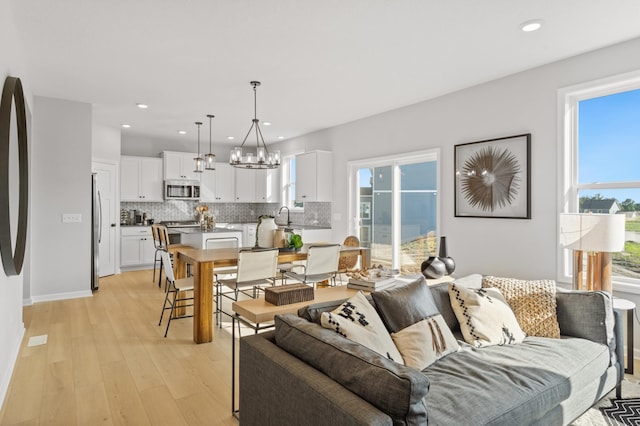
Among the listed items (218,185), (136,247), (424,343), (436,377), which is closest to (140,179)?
(136,247)

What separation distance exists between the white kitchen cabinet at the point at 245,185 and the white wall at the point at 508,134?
4147mm

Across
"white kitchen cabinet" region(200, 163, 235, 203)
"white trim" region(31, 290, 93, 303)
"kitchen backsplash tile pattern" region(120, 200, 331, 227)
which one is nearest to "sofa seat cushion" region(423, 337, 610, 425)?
"kitchen backsplash tile pattern" region(120, 200, 331, 227)

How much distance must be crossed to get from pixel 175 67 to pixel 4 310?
2560 millimetres

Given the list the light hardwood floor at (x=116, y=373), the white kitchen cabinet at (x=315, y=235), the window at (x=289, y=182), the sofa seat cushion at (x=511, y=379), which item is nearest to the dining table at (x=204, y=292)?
the light hardwood floor at (x=116, y=373)

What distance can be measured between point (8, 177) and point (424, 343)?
8.97 ft

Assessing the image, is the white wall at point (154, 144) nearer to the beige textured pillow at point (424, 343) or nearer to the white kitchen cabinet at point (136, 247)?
the white kitchen cabinet at point (136, 247)

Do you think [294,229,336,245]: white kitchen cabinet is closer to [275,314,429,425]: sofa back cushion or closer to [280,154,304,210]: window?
[280,154,304,210]: window

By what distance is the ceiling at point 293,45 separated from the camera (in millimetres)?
2695

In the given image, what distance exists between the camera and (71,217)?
16.8 feet

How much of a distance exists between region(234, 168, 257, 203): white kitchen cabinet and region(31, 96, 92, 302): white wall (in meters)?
3.65

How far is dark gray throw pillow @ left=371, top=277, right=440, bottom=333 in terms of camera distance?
2.11 m

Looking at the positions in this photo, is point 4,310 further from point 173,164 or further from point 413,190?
point 173,164

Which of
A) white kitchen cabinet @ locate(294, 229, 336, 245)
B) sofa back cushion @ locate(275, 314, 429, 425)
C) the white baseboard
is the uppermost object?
white kitchen cabinet @ locate(294, 229, 336, 245)

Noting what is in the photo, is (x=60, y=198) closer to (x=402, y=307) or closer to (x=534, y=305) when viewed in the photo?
(x=402, y=307)
